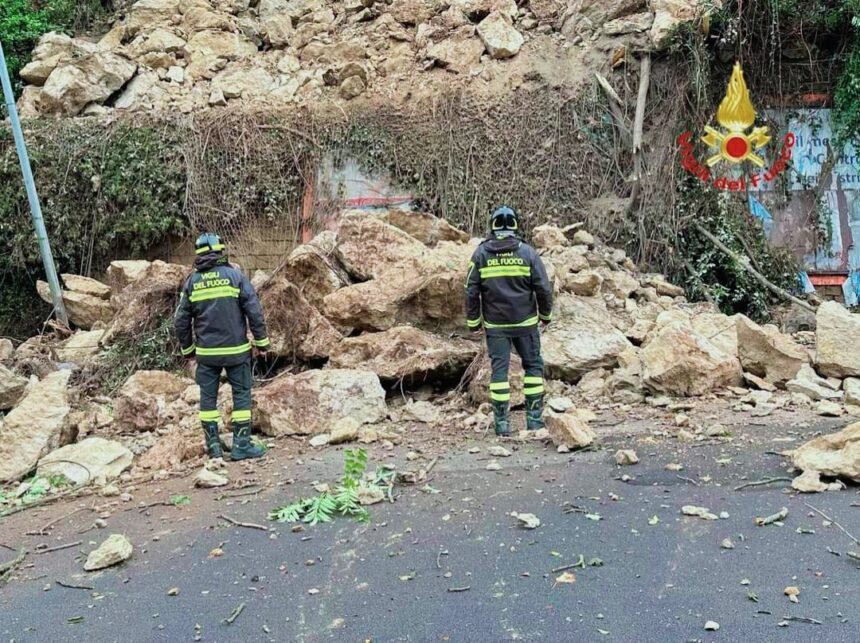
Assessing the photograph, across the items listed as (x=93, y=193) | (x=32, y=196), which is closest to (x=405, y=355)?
(x=32, y=196)

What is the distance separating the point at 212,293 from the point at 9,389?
8.53 ft

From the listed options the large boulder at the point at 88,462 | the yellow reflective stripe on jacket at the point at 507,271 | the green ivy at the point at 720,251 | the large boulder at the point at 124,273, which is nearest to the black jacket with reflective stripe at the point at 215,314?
the large boulder at the point at 88,462

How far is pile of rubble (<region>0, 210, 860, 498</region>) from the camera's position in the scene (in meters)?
5.47

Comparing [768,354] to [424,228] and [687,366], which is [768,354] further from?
[424,228]

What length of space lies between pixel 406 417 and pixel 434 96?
6531mm

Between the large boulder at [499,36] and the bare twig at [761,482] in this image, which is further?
the large boulder at [499,36]

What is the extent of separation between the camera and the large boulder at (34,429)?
16.8 feet

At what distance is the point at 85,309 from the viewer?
9242mm

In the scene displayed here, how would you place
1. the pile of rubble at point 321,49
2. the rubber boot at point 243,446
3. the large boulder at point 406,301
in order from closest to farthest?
the rubber boot at point 243,446, the large boulder at point 406,301, the pile of rubble at point 321,49

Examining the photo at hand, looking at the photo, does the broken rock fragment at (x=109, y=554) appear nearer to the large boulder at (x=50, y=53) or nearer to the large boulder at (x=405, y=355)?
the large boulder at (x=405, y=355)

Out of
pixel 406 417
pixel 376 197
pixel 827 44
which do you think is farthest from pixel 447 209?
pixel 827 44

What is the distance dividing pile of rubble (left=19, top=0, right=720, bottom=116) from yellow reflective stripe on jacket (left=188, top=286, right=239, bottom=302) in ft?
21.3

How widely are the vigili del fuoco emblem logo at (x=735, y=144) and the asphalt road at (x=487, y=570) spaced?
6.79 metres

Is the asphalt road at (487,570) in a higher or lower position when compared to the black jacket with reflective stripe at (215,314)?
lower
